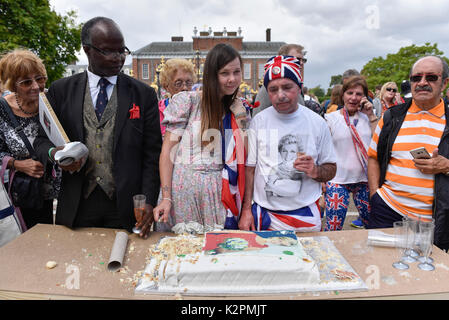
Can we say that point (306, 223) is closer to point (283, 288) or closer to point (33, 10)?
point (283, 288)

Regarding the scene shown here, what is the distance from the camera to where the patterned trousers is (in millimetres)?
3204

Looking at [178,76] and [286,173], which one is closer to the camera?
[286,173]

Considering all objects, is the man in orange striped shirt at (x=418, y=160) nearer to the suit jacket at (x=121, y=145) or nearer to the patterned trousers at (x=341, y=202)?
the patterned trousers at (x=341, y=202)

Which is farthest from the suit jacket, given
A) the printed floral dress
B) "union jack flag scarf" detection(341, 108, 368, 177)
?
"union jack flag scarf" detection(341, 108, 368, 177)

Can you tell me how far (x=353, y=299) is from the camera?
1.43 metres

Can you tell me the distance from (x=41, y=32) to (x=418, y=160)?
1326cm

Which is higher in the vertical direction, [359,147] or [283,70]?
[283,70]

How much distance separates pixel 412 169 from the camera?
2.37 metres

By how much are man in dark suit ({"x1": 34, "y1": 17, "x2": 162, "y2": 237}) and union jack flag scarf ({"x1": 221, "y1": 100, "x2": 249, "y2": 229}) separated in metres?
0.52

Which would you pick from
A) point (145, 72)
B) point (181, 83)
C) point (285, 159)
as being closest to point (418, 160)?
point (285, 159)

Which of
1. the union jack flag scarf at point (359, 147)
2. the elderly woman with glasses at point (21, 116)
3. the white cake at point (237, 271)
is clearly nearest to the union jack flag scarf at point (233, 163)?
the white cake at point (237, 271)

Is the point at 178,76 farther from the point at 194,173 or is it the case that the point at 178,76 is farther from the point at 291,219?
the point at 291,219

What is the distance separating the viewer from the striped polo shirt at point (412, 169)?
7.63 feet
